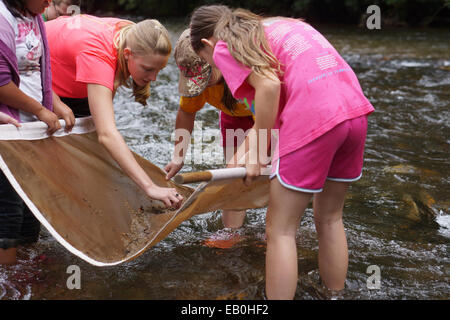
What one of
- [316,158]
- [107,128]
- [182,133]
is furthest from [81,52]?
[316,158]

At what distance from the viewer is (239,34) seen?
2109mm

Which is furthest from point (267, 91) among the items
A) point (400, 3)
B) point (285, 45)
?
point (400, 3)

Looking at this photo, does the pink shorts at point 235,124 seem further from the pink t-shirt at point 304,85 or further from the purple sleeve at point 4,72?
the purple sleeve at point 4,72

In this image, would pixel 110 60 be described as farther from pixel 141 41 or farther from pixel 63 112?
pixel 63 112

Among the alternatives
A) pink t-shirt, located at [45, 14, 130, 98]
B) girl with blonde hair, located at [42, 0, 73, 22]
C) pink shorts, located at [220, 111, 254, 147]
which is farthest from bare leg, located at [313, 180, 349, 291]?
girl with blonde hair, located at [42, 0, 73, 22]

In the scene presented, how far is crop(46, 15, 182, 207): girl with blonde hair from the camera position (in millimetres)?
2412

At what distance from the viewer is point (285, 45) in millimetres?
2150

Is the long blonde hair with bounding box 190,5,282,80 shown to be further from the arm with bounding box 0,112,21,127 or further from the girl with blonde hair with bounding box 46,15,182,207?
the arm with bounding box 0,112,21,127

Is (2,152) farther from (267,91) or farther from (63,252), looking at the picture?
(267,91)

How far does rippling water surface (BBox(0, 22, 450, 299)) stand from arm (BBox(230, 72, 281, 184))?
27.2 inches

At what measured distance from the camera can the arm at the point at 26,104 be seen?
7.54ft

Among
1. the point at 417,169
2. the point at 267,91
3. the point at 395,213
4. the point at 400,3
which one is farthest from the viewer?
the point at 400,3
